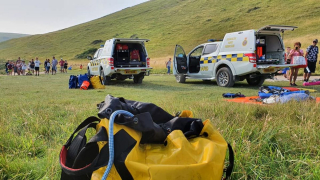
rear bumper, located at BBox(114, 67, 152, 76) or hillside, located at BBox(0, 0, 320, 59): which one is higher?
hillside, located at BBox(0, 0, 320, 59)

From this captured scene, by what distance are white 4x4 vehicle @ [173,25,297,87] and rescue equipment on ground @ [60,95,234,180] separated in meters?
7.55

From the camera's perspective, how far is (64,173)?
1525mm

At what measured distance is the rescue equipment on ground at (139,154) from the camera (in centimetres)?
135

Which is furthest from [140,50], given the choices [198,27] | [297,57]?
[198,27]

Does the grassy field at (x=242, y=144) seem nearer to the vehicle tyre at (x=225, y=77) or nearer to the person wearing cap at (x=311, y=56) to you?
the vehicle tyre at (x=225, y=77)

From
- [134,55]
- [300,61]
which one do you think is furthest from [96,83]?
[300,61]

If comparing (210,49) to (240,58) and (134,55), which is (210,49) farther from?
(134,55)

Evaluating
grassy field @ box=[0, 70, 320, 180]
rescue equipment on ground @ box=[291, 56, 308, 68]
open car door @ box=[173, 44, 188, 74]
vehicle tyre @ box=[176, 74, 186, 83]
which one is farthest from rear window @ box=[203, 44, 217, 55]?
grassy field @ box=[0, 70, 320, 180]

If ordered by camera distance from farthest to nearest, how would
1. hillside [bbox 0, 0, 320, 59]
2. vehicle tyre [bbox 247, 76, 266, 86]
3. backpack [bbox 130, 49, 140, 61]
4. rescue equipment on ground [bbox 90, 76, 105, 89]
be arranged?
hillside [bbox 0, 0, 320, 59]
backpack [bbox 130, 49, 140, 61]
vehicle tyre [bbox 247, 76, 266, 86]
rescue equipment on ground [bbox 90, 76, 105, 89]

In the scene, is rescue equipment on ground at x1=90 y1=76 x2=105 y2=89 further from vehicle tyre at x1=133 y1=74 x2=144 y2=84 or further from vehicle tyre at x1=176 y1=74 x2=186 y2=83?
vehicle tyre at x1=176 y1=74 x2=186 y2=83

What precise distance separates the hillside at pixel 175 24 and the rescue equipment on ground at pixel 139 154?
32186mm

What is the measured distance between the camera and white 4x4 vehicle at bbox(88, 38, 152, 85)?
1045cm

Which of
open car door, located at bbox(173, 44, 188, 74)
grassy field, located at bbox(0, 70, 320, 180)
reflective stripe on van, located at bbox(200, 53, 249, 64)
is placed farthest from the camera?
open car door, located at bbox(173, 44, 188, 74)

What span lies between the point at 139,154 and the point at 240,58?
26.3ft
